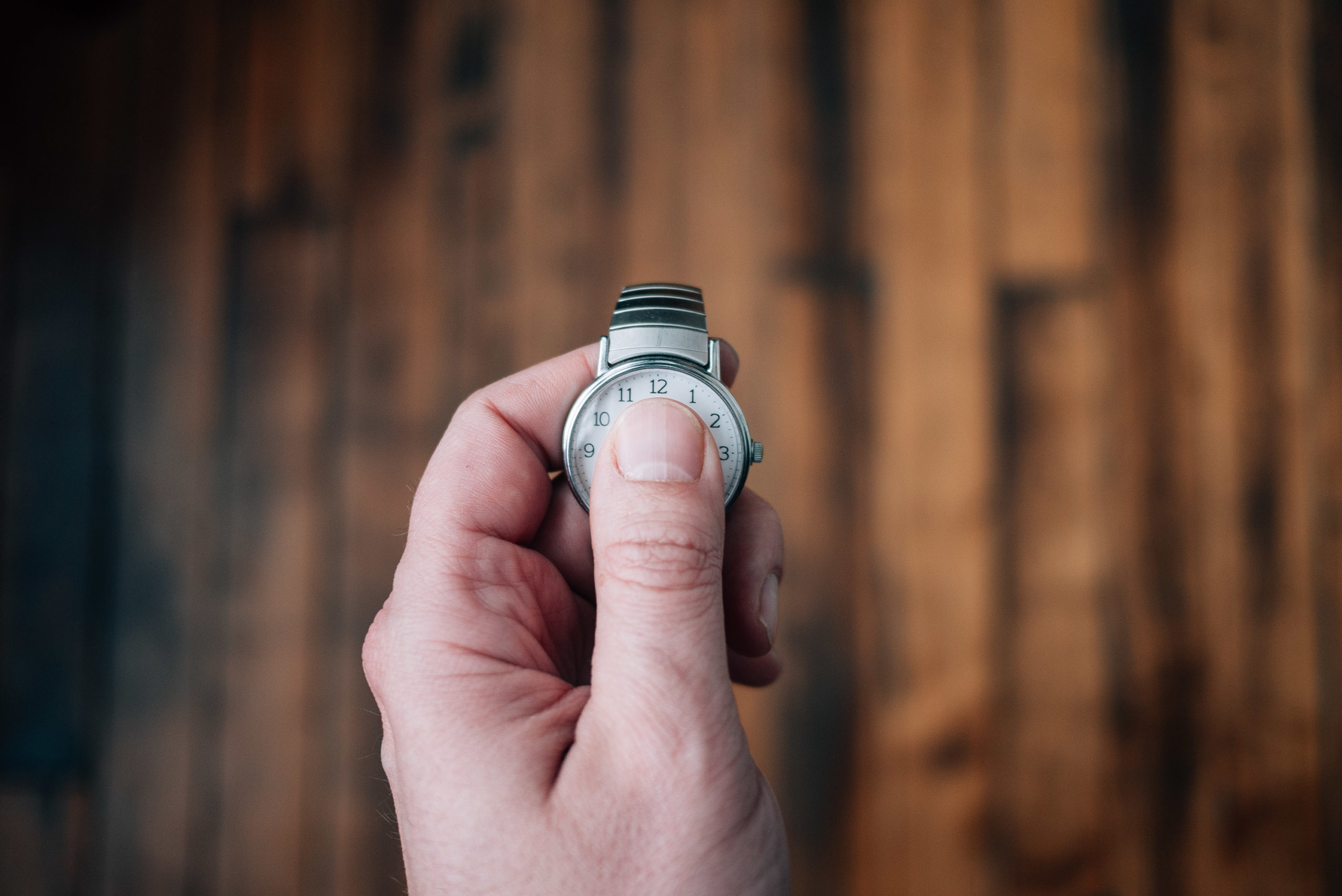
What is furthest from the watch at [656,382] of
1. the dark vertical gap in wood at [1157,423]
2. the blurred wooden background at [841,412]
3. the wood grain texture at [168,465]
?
the wood grain texture at [168,465]

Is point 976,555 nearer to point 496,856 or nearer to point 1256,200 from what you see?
point 1256,200

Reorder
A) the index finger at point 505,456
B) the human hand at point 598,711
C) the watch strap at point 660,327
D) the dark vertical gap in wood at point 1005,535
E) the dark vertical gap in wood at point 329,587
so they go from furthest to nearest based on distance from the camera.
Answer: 1. the dark vertical gap in wood at point 329,587
2. the dark vertical gap in wood at point 1005,535
3. the watch strap at point 660,327
4. the index finger at point 505,456
5. the human hand at point 598,711

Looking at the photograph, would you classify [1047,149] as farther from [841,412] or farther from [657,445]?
[657,445]

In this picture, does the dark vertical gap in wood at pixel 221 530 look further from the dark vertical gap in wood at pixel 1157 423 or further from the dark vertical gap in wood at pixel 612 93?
the dark vertical gap in wood at pixel 1157 423

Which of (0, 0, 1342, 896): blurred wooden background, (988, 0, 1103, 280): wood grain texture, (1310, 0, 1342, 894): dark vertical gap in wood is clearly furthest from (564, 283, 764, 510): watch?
(1310, 0, 1342, 894): dark vertical gap in wood

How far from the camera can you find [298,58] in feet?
4.90

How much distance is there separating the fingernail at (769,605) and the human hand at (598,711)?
9.0 inches

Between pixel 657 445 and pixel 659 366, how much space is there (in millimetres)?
192

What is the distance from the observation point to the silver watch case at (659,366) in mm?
814

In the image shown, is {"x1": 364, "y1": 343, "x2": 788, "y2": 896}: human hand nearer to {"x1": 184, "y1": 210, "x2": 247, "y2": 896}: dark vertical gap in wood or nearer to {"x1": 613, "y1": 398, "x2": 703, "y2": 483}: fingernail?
{"x1": 613, "y1": 398, "x2": 703, "y2": 483}: fingernail

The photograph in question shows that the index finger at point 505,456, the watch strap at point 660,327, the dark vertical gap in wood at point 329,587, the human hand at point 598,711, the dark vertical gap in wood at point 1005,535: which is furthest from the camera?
the dark vertical gap in wood at point 329,587

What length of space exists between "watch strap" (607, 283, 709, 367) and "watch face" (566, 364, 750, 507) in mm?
27

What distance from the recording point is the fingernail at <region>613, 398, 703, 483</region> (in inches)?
25.2

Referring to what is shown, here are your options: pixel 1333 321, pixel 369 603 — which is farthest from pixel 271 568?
pixel 1333 321
